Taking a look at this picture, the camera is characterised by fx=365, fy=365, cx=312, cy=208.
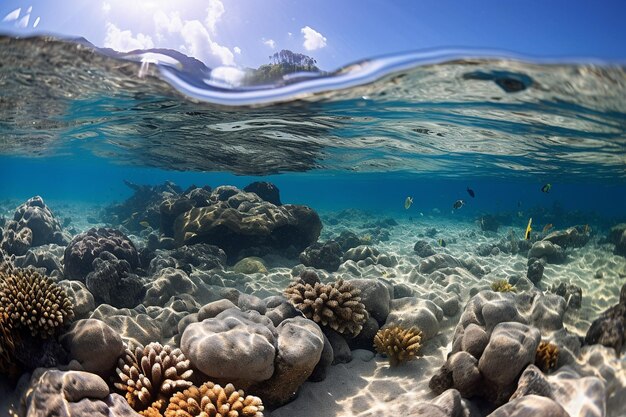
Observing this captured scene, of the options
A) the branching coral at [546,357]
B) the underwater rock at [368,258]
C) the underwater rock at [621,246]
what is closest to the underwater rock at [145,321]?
the branching coral at [546,357]

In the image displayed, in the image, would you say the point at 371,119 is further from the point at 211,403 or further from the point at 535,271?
the point at 211,403

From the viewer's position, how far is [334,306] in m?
7.57

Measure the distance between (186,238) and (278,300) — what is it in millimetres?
8056

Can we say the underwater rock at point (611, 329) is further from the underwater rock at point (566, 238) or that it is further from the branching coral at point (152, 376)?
the underwater rock at point (566, 238)

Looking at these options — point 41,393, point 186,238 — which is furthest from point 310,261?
point 41,393

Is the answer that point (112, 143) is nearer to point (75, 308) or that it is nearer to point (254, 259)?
point (254, 259)

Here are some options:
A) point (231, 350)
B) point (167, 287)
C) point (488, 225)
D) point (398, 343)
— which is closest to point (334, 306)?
point (398, 343)

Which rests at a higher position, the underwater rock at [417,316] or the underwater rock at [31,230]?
the underwater rock at [417,316]

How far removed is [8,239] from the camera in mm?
14781

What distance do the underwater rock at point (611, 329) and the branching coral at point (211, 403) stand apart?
20.5ft

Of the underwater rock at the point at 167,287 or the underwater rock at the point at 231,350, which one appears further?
the underwater rock at the point at 167,287

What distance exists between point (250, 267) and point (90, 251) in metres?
5.03

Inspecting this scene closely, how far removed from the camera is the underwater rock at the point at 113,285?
29.4ft

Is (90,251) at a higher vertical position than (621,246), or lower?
lower
